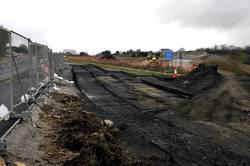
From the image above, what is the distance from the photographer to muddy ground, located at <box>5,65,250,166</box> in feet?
29.2

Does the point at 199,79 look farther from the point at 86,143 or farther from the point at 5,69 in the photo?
the point at 5,69

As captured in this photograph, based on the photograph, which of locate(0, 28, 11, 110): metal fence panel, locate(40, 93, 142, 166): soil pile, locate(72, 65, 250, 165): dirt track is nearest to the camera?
locate(40, 93, 142, 166): soil pile

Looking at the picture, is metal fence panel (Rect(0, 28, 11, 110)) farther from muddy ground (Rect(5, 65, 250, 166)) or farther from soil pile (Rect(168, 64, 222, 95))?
soil pile (Rect(168, 64, 222, 95))

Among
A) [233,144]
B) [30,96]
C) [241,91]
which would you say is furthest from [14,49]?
[241,91]

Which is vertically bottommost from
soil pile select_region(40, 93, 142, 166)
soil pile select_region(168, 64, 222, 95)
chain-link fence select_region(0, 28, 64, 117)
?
soil pile select_region(168, 64, 222, 95)

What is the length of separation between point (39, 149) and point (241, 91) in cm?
1342

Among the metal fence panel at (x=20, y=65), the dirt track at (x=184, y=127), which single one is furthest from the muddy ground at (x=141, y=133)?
the metal fence panel at (x=20, y=65)

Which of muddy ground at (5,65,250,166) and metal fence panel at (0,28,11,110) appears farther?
metal fence panel at (0,28,11,110)

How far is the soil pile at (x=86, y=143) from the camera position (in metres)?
8.46

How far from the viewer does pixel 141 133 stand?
13.1m

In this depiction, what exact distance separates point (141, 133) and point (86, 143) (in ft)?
12.6

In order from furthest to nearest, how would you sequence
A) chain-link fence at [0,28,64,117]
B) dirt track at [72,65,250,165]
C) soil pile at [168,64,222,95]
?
soil pile at [168,64,222,95] → dirt track at [72,65,250,165] → chain-link fence at [0,28,64,117]

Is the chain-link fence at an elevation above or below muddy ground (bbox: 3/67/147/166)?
above

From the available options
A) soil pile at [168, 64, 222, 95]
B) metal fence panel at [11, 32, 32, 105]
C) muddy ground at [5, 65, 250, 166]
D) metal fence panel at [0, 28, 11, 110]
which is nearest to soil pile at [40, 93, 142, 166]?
muddy ground at [5, 65, 250, 166]
